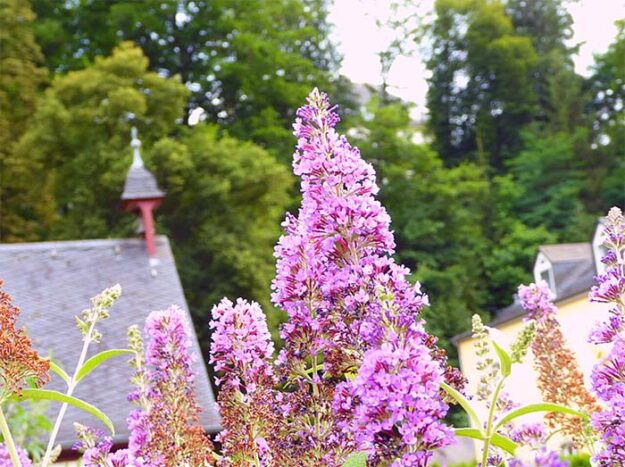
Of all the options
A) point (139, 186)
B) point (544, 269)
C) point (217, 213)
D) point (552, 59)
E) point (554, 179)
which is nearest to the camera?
point (139, 186)

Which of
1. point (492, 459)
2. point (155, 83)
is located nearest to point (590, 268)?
point (155, 83)

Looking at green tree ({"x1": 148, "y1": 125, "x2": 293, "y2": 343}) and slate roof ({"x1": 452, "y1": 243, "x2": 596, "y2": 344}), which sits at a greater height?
green tree ({"x1": 148, "y1": 125, "x2": 293, "y2": 343})

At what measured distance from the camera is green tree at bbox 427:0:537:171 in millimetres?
39406

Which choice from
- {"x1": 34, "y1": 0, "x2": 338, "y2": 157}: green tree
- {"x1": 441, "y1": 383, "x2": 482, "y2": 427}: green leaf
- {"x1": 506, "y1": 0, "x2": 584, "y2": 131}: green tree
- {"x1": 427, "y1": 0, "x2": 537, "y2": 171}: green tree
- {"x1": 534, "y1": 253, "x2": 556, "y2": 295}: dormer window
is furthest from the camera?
{"x1": 427, "y1": 0, "x2": 537, "y2": 171}: green tree

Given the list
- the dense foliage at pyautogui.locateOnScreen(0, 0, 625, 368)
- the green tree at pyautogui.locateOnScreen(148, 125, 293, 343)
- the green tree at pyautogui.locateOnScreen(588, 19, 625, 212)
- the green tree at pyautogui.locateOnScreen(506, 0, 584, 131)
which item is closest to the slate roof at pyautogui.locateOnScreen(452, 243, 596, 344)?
the dense foliage at pyautogui.locateOnScreen(0, 0, 625, 368)

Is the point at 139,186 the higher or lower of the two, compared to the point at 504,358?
lower

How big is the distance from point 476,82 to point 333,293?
39808mm

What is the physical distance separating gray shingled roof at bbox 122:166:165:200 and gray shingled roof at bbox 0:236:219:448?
0.87 metres

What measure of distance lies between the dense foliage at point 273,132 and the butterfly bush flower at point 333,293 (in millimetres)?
20302

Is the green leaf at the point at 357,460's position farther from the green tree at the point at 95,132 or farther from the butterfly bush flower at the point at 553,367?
the green tree at the point at 95,132

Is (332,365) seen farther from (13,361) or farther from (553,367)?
(553,367)

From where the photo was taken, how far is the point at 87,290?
667 inches

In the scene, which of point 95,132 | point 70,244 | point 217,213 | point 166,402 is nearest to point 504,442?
point 166,402

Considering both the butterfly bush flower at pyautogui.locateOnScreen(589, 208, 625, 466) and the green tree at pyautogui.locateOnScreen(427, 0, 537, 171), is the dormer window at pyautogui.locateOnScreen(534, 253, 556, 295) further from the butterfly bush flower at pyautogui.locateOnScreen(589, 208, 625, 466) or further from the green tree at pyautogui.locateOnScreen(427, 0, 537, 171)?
the butterfly bush flower at pyautogui.locateOnScreen(589, 208, 625, 466)
